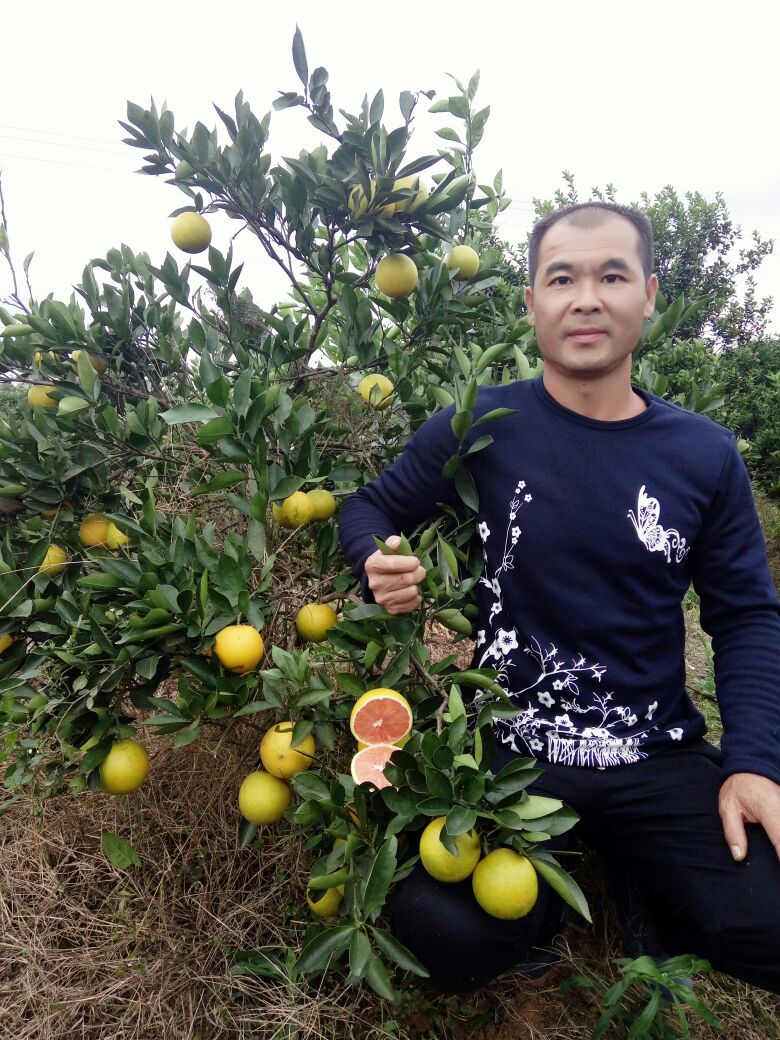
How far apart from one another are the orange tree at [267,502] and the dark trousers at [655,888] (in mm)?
→ 133

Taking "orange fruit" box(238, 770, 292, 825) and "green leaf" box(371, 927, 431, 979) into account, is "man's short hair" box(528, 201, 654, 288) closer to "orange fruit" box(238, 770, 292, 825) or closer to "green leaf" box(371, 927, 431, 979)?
"orange fruit" box(238, 770, 292, 825)

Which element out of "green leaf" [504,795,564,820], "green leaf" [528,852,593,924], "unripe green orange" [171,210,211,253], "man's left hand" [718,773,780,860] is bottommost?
"man's left hand" [718,773,780,860]

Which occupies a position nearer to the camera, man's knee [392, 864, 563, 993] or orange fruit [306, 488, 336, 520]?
man's knee [392, 864, 563, 993]

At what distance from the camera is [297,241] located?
1766mm

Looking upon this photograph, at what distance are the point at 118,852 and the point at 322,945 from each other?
2.32 feet

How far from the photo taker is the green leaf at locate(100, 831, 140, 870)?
1.57 meters

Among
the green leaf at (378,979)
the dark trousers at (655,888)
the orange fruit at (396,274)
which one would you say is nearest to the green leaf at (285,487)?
the orange fruit at (396,274)

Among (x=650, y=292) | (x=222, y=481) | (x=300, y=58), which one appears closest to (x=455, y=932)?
(x=222, y=481)

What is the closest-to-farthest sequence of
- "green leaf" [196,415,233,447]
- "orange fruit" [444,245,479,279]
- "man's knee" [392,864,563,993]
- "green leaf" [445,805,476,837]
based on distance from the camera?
"green leaf" [445,805,476,837] → "man's knee" [392,864,563,993] → "green leaf" [196,415,233,447] → "orange fruit" [444,245,479,279]

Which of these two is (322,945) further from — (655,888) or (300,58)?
(300,58)

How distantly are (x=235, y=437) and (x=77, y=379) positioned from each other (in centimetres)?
71

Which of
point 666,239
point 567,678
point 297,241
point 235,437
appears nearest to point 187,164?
point 297,241

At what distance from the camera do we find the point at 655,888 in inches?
54.0

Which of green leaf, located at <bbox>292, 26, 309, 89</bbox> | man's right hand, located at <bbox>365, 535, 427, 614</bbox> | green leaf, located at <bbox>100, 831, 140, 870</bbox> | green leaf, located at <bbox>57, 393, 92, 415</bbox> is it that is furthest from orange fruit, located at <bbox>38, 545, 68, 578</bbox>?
green leaf, located at <bbox>292, 26, 309, 89</bbox>
